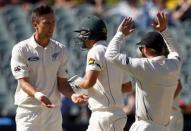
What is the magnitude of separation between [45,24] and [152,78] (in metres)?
1.33

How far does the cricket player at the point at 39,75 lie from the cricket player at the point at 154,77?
0.76 m

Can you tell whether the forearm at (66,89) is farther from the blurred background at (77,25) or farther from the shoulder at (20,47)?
the blurred background at (77,25)

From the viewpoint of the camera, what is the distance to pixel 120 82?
8.74 metres

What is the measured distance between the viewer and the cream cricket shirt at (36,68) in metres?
8.55

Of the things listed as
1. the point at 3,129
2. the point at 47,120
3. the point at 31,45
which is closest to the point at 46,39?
the point at 31,45

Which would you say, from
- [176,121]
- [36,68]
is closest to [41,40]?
[36,68]

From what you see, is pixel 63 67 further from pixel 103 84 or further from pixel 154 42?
pixel 154 42

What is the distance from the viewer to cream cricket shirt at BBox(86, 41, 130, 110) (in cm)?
855

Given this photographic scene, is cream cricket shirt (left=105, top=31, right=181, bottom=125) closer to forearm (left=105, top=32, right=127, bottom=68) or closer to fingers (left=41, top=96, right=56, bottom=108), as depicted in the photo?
forearm (left=105, top=32, right=127, bottom=68)

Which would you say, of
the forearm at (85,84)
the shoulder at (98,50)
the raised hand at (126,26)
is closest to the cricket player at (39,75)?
the forearm at (85,84)

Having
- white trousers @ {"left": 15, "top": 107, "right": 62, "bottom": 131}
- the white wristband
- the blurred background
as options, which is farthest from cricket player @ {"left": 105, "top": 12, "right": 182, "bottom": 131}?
the blurred background

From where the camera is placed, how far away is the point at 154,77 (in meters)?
8.02

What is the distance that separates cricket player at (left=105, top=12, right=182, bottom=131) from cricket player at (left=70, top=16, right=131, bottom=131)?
0.46 m

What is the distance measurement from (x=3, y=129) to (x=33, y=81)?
4130 mm
